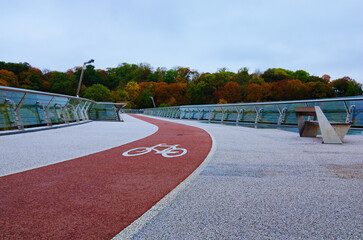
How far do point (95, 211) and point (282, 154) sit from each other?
4.64 metres

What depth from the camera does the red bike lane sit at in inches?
82.0

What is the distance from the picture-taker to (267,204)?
2621 mm

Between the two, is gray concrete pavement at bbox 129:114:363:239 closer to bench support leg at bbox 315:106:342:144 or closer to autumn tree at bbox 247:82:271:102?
bench support leg at bbox 315:106:342:144

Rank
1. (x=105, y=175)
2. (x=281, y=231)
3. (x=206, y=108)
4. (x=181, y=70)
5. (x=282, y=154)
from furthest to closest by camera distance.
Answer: (x=181, y=70) < (x=206, y=108) < (x=282, y=154) < (x=105, y=175) < (x=281, y=231)

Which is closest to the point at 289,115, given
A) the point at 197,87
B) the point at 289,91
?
the point at 289,91

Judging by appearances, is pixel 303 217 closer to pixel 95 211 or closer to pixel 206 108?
pixel 95 211

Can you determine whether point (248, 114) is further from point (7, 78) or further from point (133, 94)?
point (133, 94)

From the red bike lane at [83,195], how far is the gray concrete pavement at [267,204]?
38 centimetres

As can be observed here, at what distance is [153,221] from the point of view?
220 cm

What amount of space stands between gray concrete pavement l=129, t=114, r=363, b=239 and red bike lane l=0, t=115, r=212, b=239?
1.26ft

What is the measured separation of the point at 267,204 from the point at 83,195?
2278 millimetres

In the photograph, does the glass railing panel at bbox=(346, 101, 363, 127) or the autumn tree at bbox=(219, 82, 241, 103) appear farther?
the autumn tree at bbox=(219, 82, 241, 103)

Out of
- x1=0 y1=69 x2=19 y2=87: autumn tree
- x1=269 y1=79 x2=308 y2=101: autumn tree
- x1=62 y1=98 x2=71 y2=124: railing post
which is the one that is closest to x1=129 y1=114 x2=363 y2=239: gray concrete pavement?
x1=62 y1=98 x2=71 y2=124: railing post

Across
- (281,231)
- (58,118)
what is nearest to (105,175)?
(281,231)
